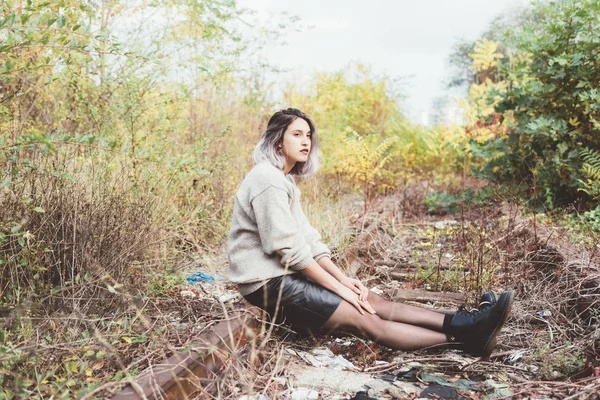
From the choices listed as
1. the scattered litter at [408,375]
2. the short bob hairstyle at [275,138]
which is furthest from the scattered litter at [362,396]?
the short bob hairstyle at [275,138]

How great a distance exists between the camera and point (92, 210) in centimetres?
350

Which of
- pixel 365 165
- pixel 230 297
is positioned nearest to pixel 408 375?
pixel 230 297

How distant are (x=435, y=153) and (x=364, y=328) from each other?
9.77 metres

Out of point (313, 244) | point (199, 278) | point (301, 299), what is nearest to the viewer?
point (301, 299)

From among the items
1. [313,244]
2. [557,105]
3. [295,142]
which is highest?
[557,105]

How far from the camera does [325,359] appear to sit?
3.35m

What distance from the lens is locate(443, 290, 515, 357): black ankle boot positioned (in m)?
3.20

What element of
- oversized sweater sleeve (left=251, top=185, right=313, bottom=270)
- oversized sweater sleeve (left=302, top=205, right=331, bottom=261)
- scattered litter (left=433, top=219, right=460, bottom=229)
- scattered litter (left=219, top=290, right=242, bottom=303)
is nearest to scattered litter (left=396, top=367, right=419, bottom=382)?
oversized sweater sleeve (left=251, top=185, right=313, bottom=270)

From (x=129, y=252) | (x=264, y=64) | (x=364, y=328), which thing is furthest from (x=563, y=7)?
(x=129, y=252)

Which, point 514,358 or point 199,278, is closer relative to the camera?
point 514,358

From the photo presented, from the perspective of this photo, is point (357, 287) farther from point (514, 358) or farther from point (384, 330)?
point (514, 358)

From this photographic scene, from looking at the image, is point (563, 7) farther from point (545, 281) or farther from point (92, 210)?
point (92, 210)

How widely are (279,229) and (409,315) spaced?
A: 1029 mm

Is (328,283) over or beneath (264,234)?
beneath
